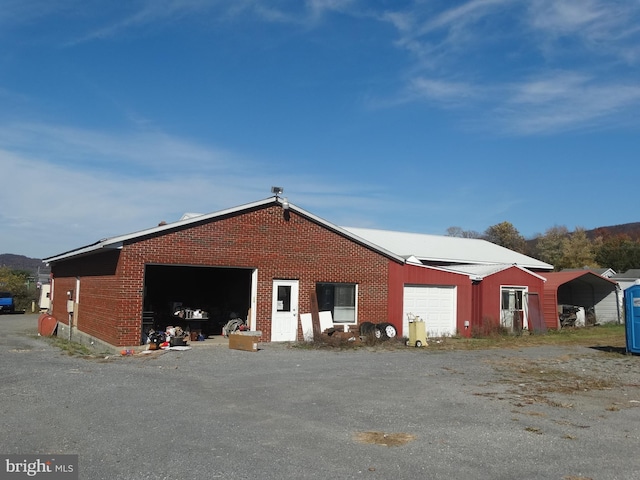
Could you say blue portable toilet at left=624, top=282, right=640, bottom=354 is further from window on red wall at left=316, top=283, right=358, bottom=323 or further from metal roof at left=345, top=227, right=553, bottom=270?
metal roof at left=345, top=227, right=553, bottom=270

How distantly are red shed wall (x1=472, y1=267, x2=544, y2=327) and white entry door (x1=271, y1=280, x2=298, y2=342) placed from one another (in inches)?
328

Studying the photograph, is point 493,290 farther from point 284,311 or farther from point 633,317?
point 284,311

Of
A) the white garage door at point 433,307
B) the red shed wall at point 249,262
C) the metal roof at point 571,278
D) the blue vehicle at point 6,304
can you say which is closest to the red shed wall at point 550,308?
the metal roof at point 571,278

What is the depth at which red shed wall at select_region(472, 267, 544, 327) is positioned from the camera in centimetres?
2416

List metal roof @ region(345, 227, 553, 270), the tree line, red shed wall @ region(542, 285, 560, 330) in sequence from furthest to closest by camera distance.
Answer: the tree line, metal roof @ region(345, 227, 553, 270), red shed wall @ region(542, 285, 560, 330)

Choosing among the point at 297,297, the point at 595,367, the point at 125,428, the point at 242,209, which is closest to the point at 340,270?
the point at 297,297

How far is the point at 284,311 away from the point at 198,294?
7700 mm

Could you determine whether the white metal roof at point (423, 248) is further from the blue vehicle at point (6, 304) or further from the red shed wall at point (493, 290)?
the blue vehicle at point (6, 304)

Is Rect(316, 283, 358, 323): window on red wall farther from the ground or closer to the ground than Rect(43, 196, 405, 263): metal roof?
closer to the ground

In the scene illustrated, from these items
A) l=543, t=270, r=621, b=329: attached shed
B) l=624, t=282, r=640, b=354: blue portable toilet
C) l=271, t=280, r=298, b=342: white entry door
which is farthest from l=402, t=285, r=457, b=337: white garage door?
l=543, t=270, r=621, b=329: attached shed

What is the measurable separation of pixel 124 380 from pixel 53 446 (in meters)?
4.86

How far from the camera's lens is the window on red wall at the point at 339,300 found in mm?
20828

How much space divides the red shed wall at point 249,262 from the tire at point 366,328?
0.63m

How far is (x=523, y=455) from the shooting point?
271 inches
